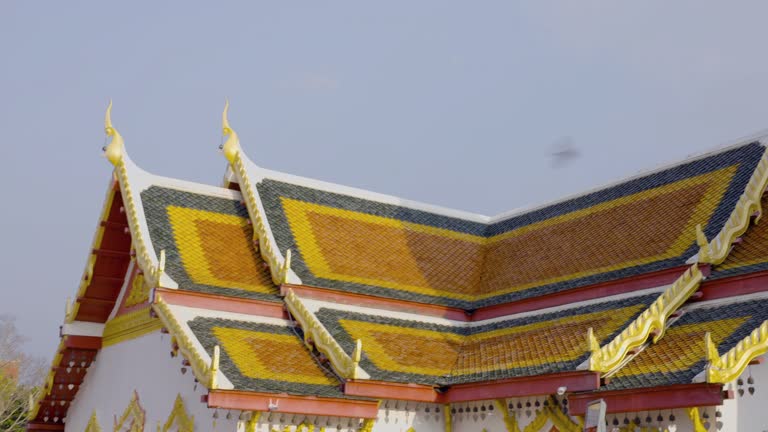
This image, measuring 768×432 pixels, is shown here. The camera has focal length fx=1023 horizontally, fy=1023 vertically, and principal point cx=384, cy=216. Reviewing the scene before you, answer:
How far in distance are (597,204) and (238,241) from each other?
19.2ft

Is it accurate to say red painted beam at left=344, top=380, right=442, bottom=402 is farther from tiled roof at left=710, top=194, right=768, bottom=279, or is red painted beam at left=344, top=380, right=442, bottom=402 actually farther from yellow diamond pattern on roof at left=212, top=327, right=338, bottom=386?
tiled roof at left=710, top=194, right=768, bottom=279

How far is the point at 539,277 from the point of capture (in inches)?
615

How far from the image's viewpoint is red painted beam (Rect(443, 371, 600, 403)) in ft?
37.5

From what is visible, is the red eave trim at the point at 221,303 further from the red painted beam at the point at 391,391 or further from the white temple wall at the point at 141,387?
the red painted beam at the point at 391,391

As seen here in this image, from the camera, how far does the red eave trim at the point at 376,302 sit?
573 inches

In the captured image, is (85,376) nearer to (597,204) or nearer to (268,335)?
(268,335)

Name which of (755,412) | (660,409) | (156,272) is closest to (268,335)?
(156,272)

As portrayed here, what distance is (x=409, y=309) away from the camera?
15.5 m

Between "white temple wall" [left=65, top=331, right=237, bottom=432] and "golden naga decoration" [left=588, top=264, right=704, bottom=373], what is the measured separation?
437 centimetres

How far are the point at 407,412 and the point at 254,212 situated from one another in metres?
4.12

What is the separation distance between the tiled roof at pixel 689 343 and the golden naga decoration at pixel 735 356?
0.77 ft

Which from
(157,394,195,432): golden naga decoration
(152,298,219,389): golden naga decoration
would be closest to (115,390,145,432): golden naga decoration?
(157,394,195,432): golden naga decoration

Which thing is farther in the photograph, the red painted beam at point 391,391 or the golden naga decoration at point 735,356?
the red painted beam at point 391,391

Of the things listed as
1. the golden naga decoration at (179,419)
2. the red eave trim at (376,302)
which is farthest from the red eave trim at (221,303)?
the golden naga decoration at (179,419)
